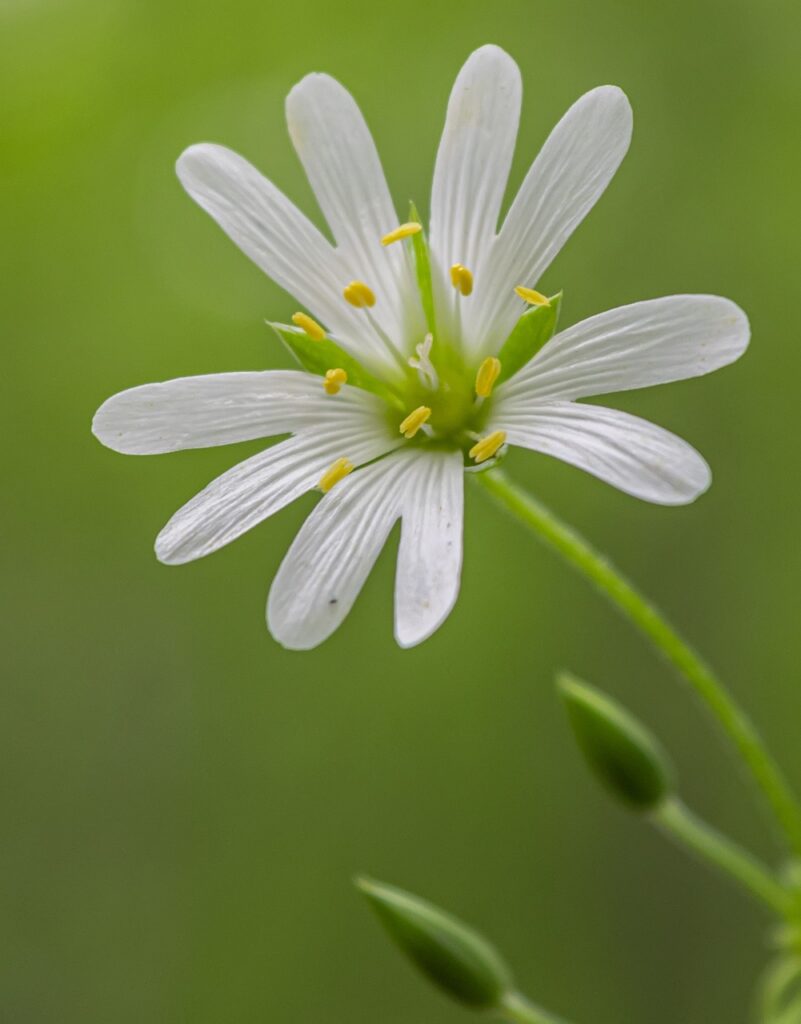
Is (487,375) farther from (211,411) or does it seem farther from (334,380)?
(211,411)

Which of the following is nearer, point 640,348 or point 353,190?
point 640,348

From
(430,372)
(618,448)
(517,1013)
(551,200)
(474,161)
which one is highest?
(474,161)

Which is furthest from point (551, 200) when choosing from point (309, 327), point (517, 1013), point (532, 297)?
point (517, 1013)

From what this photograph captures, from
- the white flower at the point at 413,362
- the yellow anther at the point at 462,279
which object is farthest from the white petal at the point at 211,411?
the yellow anther at the point at 462,279

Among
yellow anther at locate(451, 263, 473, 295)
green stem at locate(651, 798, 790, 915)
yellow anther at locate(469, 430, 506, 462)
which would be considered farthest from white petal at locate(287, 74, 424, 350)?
green stem at locate(651, 798, 790, 915)

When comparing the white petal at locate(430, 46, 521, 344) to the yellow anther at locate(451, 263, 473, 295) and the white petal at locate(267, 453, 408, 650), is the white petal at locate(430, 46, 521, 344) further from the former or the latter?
the white petal at locate(267, 453, 408, 650)

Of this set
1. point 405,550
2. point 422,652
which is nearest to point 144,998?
point 422,652

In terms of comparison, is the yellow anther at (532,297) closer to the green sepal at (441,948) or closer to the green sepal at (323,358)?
the green sepal at (323,358)
